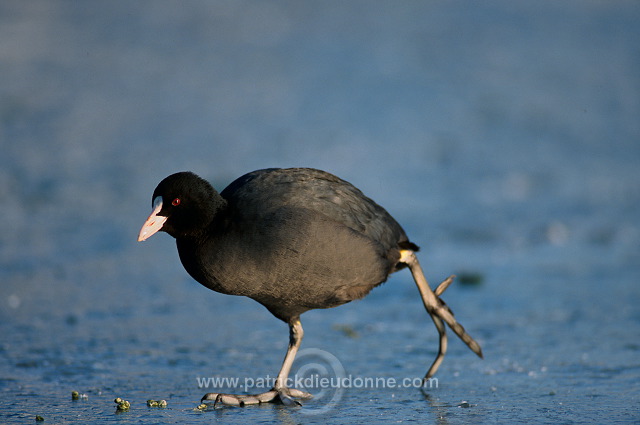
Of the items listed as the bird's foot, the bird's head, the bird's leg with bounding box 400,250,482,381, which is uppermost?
the bird's head

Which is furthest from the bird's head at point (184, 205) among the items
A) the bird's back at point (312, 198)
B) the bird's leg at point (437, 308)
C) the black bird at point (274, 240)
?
the bird's leg at point (437, 308)

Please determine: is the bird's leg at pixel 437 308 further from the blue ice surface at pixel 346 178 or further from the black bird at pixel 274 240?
the black bird at pixel 274 240

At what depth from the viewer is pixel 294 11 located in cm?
1405

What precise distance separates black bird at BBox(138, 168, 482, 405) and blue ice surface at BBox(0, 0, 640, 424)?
511 millimetres

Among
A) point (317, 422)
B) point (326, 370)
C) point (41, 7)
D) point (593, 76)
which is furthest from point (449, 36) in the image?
point (317, 422)

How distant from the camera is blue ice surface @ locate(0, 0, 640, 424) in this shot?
4.36 metres

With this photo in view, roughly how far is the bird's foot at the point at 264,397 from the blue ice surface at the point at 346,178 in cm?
8

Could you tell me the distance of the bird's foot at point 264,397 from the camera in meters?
3.94

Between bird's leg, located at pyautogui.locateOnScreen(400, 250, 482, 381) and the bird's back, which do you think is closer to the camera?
the bird's back

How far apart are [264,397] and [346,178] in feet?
18.6

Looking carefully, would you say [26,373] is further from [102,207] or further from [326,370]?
[102,207]

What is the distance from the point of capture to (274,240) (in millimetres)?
3854

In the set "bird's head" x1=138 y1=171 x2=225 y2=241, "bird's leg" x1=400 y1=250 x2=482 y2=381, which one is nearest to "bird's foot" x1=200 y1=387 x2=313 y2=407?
"bird's head" x1=138 y1=171 x2=225 y2=241

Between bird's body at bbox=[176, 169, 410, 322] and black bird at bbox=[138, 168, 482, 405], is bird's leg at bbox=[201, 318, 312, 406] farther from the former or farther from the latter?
bird's body at bbox=[176, 169, 410, 322]
